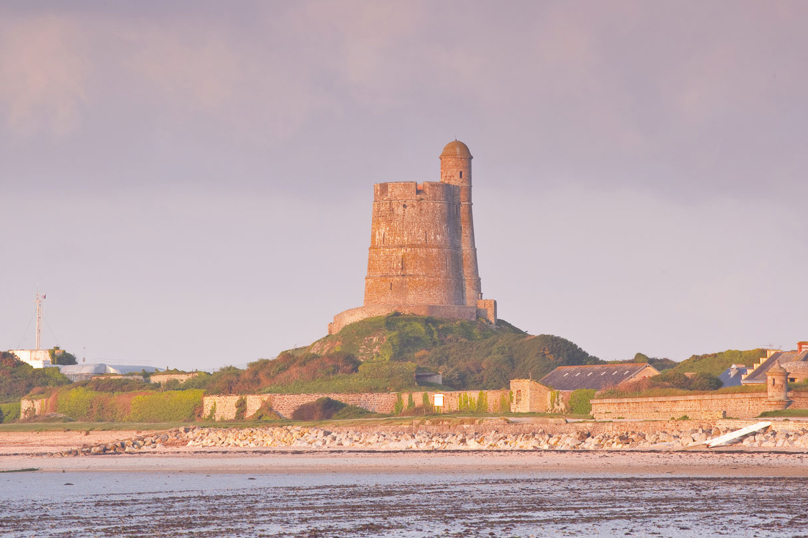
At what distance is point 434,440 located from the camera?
34.6m

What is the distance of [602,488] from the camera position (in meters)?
20.7

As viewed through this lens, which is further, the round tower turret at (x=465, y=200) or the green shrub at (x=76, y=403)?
the round tower turret at (x=465, y=200)

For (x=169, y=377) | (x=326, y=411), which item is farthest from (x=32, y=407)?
(x=326, y=411)

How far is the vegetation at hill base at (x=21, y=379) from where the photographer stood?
67.5 metres

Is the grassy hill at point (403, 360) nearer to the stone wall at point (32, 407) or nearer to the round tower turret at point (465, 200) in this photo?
the round tower turret at point (465, 200)

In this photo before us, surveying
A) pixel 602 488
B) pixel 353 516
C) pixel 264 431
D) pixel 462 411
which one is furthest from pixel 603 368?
pixel 353 516

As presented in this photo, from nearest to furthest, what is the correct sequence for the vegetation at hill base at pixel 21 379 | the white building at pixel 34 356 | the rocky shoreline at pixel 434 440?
the rocky shoreline at pixel 434 440 → the vegetation at hill base at pixel 21 379 → the white building at pixel 34 356

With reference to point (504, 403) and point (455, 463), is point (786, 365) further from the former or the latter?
point (455, 463)

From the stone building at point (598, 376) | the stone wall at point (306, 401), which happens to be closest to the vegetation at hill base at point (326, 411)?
the stone wall at point (306, 401)

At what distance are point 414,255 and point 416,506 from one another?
47.6m

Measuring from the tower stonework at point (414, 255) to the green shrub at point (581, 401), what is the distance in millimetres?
24104

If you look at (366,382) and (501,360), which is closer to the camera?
(366,382)

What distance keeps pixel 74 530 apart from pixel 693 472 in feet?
41.3

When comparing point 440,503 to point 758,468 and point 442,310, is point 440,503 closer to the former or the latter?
point 758,468
